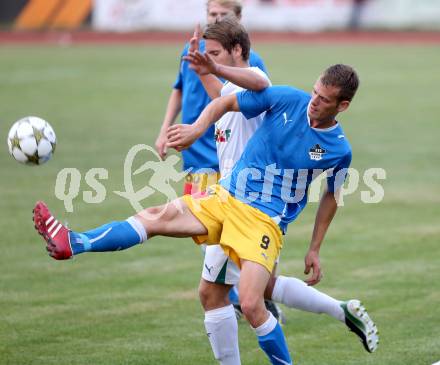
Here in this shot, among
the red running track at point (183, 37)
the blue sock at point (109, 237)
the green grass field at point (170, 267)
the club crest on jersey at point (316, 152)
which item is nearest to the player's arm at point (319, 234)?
the club crest on jersey at point (316, 152)

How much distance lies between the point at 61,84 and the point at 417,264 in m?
15.7

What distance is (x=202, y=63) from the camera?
18.4ft

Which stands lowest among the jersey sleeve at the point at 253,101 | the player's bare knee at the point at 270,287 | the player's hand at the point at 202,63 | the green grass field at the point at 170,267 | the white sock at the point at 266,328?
the green grass field at the point at 170,267

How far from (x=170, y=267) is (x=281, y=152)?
353 centimetres

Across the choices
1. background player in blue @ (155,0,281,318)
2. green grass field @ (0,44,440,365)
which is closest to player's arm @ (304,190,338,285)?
green grass field @ (0,44,440,365)

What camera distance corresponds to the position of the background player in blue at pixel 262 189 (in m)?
5.50

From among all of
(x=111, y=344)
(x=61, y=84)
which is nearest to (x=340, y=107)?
(x=111, y=344)

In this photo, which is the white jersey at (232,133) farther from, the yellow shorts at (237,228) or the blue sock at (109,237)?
the blue sock at (109,237)

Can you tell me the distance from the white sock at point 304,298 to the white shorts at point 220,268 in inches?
18.2

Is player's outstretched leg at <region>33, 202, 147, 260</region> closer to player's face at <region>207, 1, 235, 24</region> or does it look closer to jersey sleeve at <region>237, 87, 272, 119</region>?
jersey sleeve at <region>237, 87, 272, 119</region>

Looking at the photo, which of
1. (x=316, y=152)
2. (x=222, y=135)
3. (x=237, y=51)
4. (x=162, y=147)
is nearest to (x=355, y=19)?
(x=162, y=147)

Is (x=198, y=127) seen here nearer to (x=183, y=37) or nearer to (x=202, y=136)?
(x=202, y=136)

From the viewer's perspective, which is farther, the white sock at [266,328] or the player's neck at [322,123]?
the player's neck at [322,123]

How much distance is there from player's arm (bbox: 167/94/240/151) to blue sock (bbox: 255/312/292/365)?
1132mm
